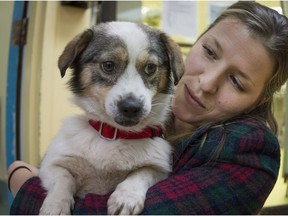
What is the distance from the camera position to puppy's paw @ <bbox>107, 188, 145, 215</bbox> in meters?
0.99

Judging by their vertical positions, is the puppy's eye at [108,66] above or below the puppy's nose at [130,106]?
above

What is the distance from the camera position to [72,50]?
4.23ft

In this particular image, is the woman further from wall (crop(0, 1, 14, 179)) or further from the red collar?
wall (crop(0, 1, 14, 179))

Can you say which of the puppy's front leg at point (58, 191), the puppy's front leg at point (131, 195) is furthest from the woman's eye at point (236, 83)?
the puppy's front leg at point (58, 191)

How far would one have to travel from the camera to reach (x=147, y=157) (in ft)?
4.02

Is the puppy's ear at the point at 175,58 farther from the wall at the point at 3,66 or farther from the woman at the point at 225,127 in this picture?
the wall at the point at 3,66

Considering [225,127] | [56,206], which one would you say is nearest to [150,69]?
[225,127]

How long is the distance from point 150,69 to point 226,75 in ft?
0.94

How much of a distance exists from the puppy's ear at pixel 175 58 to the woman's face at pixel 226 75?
0.08m

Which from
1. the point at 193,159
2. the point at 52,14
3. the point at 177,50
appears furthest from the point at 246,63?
the point at 52,14

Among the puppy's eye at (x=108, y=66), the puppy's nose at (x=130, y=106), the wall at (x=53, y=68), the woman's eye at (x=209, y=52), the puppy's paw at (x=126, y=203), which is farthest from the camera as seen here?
the wall at (x=53, y=68)

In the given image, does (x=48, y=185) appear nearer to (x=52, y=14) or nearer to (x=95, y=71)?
(x=95, y=71)

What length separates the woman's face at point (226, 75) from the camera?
1.27 meters

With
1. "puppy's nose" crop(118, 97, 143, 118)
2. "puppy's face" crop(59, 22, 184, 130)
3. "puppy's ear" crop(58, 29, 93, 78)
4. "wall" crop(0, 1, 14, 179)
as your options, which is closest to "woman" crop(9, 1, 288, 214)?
"puppy's face" crop(59, 22, 184, 130)
